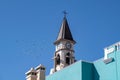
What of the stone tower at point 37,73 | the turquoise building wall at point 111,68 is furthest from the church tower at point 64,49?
the stone tower at point 37,73

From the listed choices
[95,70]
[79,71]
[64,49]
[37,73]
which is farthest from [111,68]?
[64,49]

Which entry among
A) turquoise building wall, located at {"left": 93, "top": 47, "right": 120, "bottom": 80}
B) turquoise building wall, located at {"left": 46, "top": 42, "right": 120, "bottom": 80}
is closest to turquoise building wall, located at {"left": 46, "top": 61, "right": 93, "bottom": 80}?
turquoise building wall, located at {"left": 46, "top": 42, "right": 120, "bottom": 80}

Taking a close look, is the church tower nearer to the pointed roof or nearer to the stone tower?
the pointed roof

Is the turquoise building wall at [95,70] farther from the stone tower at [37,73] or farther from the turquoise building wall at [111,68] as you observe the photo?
the stone tower at [37,73]

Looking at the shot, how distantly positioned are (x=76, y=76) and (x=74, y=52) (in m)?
20.2

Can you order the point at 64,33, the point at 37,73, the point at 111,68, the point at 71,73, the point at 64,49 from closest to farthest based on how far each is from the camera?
the point at 37,73, the point at 111,68, the point at 71,73, the point at 64,49, the point at 64,33

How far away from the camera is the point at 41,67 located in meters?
21.1

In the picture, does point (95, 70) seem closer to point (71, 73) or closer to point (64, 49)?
point (71, 73)

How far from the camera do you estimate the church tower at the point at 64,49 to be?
150 feet

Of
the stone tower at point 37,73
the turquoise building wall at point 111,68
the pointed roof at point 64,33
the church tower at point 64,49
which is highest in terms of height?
the pointed roof at point 64,33

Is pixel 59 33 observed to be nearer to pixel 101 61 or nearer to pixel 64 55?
pixel 64 55

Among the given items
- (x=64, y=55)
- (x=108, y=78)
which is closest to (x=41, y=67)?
(x=108, y=78)

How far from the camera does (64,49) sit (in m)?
46.1

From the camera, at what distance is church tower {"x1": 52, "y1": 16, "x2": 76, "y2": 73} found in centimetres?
4566
